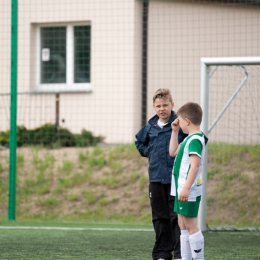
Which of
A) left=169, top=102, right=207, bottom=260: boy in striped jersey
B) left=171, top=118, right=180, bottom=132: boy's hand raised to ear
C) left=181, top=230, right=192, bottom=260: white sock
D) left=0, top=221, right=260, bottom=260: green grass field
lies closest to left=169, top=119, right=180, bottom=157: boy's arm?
left=171, top=118, right=180, bottom=132: boy's hand raised to ear

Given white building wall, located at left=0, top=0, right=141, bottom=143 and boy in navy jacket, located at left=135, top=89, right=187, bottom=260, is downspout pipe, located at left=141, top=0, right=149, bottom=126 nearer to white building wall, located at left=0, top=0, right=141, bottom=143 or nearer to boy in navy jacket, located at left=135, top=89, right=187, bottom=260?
white building wall, located at left=0, top=0, right=141, bottom=143

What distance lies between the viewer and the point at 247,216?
376 inches

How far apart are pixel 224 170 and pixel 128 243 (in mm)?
3657

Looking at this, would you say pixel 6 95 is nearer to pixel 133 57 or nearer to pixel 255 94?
pixel 133 57

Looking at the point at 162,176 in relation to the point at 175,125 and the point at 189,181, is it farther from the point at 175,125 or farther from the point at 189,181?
the point at 189,181

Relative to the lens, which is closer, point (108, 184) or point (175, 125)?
point (175, 125)

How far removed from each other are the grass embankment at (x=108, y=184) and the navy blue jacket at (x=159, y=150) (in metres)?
3.82

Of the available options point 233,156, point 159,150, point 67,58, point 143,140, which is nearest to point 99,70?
point 67,58

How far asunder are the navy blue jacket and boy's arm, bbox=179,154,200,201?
0.64 meters

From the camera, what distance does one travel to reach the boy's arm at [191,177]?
482cm

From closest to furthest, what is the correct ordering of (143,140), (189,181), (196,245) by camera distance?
(189,181), (196,245), (143,140)

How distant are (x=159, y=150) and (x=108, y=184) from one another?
→ 5.67 m

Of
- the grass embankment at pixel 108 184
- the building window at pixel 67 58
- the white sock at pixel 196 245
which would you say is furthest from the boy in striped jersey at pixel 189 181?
the building window at pixel 67 58

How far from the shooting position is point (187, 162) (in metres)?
4.96
